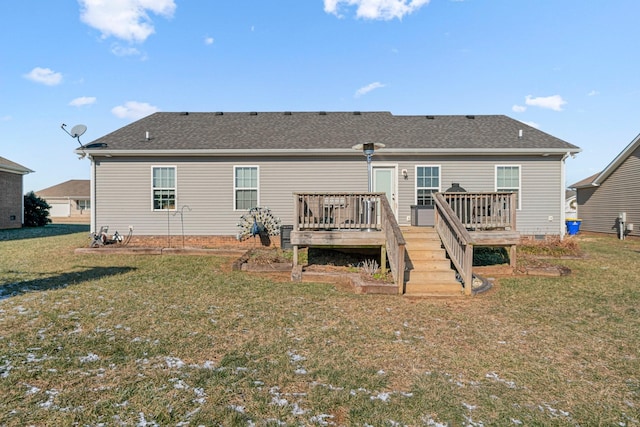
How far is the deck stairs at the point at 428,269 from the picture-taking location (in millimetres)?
5977

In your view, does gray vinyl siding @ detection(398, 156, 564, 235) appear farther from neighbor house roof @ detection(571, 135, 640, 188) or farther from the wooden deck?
neighbor house roof @ detection(571, 135, 640, 188)

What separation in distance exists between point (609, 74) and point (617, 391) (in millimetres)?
15003

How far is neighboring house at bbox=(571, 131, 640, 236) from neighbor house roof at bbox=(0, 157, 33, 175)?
3099 centimetres

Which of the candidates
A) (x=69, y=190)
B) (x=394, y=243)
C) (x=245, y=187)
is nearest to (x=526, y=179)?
(x=394, y=243)

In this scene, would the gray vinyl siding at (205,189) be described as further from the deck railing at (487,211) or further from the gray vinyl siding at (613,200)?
the gray vinyl siding at (613,200)

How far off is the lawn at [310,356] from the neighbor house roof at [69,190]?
36.9 m

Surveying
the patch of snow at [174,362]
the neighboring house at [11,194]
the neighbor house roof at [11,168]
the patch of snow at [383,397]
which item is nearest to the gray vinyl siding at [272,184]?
the patch of snow at [174,362]

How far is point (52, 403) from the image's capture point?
2494 mm

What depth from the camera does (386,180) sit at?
10.8 meters

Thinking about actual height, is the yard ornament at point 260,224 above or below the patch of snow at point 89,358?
above

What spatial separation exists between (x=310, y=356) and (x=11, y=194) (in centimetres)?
Answer: 2329

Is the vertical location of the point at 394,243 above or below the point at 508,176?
below

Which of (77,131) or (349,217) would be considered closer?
(349,217)

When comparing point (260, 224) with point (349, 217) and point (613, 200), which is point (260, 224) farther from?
point (613, 200)
